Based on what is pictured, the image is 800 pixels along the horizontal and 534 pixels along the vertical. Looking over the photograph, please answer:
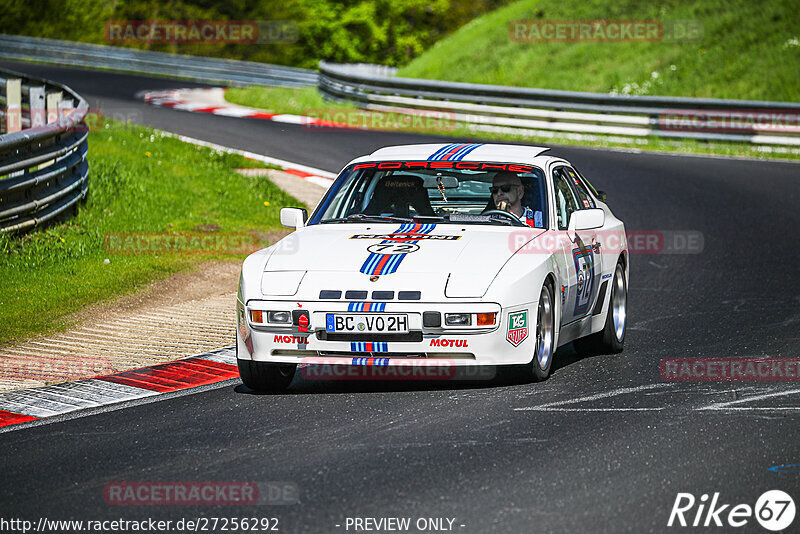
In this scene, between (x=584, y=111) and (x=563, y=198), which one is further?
(x=584, y=111)

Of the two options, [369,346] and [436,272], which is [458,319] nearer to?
[436,272]

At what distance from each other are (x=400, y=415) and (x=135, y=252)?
259 inches

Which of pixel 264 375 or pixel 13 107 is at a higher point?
pixel 13 107

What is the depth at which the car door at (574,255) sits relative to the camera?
27.7 ft

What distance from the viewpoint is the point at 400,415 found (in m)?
7.09

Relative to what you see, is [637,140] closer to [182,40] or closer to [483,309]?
[483,309]

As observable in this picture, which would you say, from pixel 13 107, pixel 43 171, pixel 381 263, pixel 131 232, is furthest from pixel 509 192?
pixel 13 107

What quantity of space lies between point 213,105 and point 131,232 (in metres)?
17.9

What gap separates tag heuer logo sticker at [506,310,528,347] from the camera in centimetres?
745

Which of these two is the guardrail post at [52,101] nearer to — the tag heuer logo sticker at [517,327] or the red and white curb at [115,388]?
the red and white curb at [115,388]

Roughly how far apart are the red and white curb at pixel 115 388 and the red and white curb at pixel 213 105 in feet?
58.6

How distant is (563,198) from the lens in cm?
909

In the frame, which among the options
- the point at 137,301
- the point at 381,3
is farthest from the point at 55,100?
the point at 381,3

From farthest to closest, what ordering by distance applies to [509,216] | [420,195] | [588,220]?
[420,195] → [509,216] → [588,220]
